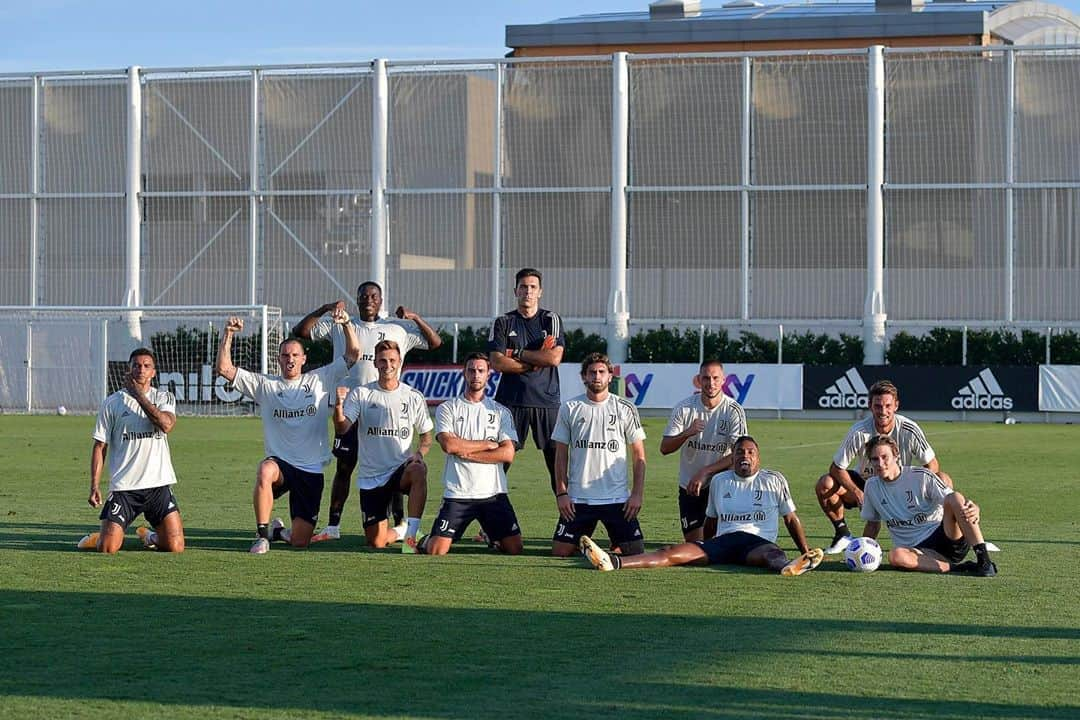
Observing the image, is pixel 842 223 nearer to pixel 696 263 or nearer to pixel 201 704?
pixel 696 263

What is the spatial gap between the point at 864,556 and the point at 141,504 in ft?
17.3

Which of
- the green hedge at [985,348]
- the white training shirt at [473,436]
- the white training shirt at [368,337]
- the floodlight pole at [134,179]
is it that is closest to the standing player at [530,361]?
the white training shirt at [473,436]

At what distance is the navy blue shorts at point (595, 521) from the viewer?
1185 cm

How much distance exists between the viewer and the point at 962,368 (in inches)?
1513

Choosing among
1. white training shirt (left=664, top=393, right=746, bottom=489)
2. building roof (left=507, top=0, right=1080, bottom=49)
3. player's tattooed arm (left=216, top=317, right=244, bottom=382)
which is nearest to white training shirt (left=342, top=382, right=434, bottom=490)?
player's tattooed arm (left=216, top=317, right=244, bottom=382)

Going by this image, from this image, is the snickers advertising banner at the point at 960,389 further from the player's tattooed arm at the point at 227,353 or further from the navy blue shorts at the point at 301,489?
the player's tattooed arm at the point at 227,353

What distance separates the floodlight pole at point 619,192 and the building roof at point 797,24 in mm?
12457

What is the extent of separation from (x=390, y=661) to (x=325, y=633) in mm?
842

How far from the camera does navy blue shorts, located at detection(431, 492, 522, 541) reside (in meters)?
12.0

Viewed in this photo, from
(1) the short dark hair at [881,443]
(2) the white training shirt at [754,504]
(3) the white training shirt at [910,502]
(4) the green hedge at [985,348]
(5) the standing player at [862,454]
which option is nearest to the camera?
(3) the white training shirt at [910,502]

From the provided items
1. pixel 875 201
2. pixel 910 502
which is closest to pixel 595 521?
pixel 910 502

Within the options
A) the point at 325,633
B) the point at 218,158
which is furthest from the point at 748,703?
the point at 218,158

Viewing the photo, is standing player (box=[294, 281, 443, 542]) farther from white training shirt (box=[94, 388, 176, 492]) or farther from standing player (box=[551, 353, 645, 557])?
standing player (box=[551, 353, 645, 557])

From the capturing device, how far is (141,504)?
1198 cm
